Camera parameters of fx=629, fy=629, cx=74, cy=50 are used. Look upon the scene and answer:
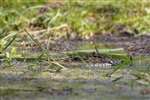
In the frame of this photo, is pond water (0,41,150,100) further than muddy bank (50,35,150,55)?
No

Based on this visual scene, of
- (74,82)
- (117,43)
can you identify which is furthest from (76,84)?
(117,43)

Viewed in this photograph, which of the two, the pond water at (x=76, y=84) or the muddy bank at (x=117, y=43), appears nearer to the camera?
the pond water at (x=76, y=84)

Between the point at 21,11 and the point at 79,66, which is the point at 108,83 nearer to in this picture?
the point at 79,66

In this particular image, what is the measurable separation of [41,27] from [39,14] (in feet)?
0.84

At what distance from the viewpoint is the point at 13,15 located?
5.33 meters

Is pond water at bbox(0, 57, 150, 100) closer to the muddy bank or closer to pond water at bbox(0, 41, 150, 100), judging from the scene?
pond water at bbox(0, 41, 150, 100)

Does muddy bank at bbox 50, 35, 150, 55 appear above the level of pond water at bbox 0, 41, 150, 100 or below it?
→ above

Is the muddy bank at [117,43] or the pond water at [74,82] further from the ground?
the muddy bank at [117,43]

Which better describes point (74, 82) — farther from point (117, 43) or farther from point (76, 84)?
point (117, 43)

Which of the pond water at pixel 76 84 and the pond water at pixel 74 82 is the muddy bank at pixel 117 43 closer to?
the pond water at pixel 74 82

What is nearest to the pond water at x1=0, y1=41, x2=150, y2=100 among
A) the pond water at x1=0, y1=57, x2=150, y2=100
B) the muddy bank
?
the pond water at x1=0, y1=57, x2=150, y2=100

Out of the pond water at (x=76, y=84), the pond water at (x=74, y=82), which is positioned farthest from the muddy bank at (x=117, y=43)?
the pond water at (x=76, y=84)

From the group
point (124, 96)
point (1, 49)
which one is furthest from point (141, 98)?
point (1, 49)

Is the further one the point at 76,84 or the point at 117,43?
the point at 117,43
